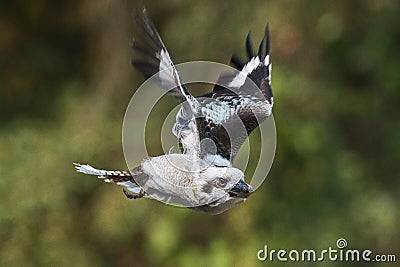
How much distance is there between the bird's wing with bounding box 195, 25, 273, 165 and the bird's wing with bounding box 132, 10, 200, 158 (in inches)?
1.1

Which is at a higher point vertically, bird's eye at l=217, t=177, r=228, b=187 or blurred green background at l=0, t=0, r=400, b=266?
blurred green background at l=0, t=0, r=400, b=266

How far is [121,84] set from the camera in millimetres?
2809

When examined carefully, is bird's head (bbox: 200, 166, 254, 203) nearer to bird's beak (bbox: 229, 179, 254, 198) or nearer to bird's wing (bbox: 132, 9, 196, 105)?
bird's beak (bbox: 229, 179, 254, 198)

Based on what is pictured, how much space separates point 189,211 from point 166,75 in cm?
142

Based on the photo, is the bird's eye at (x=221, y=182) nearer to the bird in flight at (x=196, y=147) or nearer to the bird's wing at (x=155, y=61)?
the bird in flight at (x=196, y=147)

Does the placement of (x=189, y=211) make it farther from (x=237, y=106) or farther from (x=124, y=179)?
(x=124, y=179)

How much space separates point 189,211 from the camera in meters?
2.68

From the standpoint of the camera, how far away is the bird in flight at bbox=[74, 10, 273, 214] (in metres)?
1.20

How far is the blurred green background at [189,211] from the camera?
2.63 meters

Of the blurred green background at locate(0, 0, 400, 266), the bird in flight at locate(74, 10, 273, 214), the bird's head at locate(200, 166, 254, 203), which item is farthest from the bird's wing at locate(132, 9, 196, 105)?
the blurred green background at locate(0, 0, 400, 266)

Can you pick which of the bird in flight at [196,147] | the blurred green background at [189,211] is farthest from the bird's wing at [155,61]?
the blurred green background at [189,211]

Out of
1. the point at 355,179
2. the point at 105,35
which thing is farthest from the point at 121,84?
the point at 355,179

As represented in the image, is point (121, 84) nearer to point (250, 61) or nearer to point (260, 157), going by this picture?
point (260, 157)

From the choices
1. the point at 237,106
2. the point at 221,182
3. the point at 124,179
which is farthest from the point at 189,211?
the point at 221,182
